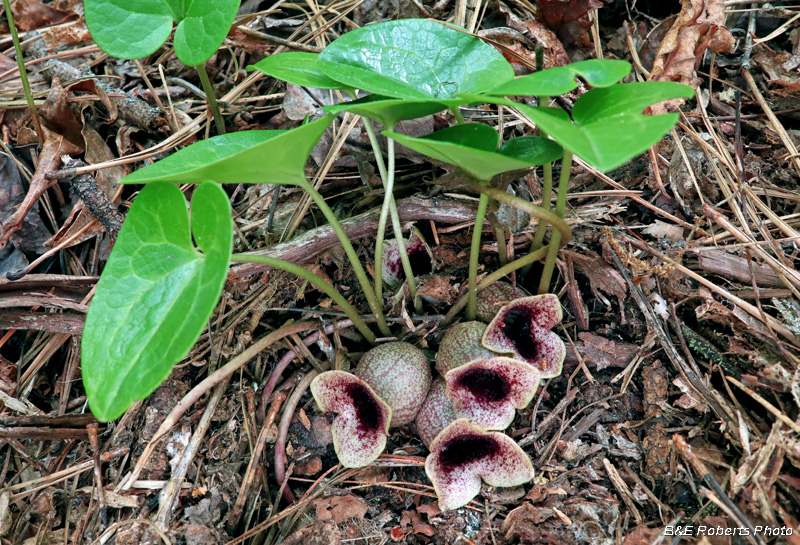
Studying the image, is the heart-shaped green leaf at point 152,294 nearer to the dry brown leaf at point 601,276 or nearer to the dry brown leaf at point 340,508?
the dry brown leaf at point 340,508

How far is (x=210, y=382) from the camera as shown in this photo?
128 cm

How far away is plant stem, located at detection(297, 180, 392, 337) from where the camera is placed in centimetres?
116

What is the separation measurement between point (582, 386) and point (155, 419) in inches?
43.5

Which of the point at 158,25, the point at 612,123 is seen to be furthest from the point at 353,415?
the point at 158,25

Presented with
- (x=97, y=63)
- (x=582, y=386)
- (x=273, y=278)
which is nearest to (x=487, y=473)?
(x=582, y=386)

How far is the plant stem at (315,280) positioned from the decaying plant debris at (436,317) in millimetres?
103

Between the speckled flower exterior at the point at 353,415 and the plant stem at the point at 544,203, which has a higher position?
the plant stem at the point at 544,203

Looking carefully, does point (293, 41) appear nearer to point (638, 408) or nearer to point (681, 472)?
point (638, 408)

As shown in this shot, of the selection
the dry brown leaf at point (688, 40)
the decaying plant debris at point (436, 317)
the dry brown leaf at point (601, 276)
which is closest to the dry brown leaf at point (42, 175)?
the decaying plant debris at point (436, 317)

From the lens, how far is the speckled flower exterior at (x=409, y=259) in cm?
141

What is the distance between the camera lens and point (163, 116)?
1623 mm

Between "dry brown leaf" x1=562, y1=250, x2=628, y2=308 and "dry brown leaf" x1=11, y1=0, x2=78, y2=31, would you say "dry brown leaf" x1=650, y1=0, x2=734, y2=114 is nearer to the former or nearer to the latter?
"dry brown leaf" x1=562, y1=250, x2=628, y2=308

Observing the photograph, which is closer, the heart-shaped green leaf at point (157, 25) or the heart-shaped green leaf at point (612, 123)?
the heart-shaped green leaf at point (612, 123)

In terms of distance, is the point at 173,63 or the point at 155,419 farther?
the point at 173,63
